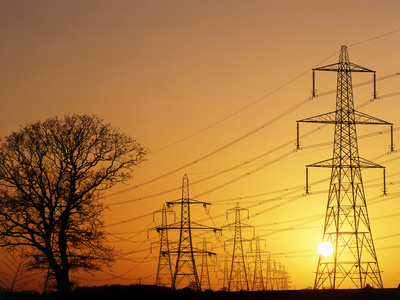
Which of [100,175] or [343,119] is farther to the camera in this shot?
[343,119]

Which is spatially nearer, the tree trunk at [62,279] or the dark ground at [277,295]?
the dark ground at [277,295]

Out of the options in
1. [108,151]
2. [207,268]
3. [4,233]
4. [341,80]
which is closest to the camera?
[4,233]

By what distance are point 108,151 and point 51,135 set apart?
3205mm

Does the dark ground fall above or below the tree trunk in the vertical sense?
below

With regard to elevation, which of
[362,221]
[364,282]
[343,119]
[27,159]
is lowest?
[364,282]

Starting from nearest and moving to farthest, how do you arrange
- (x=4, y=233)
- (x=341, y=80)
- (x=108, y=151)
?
A: (x=4, y=233), (x=108, y=151), (x=341, y=80)

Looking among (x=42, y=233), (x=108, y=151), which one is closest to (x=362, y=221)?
(x=108, y=151)

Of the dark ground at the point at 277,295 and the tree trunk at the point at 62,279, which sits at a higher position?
the tree trunk at the point at 62,279

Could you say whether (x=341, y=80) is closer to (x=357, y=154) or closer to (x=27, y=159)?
(x=357, y=154)

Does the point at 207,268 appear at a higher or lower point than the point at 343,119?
lower

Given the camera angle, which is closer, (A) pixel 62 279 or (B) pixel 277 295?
(B) pixel 277 295

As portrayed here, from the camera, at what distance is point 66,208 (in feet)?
128

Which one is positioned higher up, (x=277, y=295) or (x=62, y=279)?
(x=62, y=279)

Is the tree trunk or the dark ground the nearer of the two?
the dark ground
